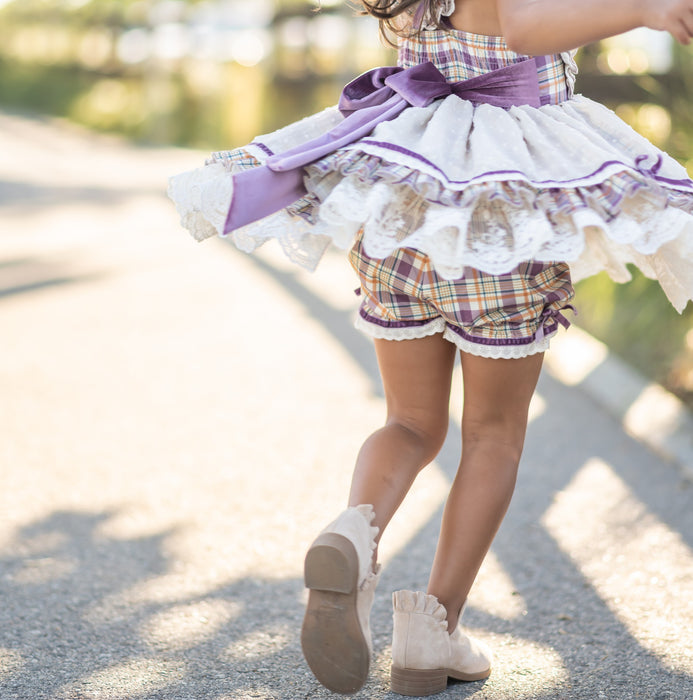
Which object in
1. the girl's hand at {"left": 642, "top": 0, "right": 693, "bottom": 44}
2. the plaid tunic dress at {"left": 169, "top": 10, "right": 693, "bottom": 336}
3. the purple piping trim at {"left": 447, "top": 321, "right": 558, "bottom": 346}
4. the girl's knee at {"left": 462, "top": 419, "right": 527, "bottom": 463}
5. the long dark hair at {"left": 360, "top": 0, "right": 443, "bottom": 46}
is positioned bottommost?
the girl's knee at {"left": 462, "top": 419, "right": 527, "bottom": 463}

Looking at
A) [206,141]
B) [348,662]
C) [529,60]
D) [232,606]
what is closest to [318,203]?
[529,60]

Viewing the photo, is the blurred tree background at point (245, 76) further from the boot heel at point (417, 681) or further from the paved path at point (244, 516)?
the boot heel at point (417, 681)

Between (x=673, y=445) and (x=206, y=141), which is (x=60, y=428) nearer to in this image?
(x=673, y=445)

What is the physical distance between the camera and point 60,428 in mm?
3684

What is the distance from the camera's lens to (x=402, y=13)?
1.92m

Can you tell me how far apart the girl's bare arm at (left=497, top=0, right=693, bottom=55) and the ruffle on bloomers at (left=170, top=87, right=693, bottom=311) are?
0.17 metres

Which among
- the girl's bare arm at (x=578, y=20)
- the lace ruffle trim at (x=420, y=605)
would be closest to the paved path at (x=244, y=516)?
the lace ruffle trim at (x=420, y=605)

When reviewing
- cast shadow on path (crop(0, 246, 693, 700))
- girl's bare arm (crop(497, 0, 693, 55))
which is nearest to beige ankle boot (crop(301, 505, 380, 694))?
cast shadow on path (crop(0, 246, 693, 700))

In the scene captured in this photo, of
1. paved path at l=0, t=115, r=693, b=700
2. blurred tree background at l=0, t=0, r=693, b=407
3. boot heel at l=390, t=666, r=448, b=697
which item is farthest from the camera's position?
blurred tree background at l=0, t=0, r=693, b=407

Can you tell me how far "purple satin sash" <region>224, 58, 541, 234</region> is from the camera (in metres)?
1.75

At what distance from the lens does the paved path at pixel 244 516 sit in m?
2.12

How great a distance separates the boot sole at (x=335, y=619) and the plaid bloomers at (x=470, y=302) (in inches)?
17.8

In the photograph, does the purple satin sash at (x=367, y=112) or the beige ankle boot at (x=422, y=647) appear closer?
the purple satin sash at (x=367, y=112)

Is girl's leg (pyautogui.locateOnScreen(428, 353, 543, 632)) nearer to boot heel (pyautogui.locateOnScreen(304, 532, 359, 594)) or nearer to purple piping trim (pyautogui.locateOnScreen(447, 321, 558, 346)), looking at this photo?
purple piping trim (pyautogui.locateOnScreen(447, 321, 558, 346))
